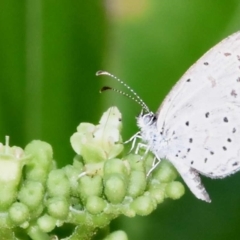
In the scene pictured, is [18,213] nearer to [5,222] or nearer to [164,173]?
[5,222]

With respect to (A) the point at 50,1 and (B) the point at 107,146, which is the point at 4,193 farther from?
(A) the point at 50,1

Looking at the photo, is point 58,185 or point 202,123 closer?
point 58,185

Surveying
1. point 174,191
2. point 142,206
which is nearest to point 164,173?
point 174,191

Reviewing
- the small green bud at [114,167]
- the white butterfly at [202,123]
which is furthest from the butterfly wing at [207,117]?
the small green bud at [114,167]

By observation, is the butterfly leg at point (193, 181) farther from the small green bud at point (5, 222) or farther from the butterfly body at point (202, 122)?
the small green bud at point (5, 222)

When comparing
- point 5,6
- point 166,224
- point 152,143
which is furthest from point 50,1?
point 166,224
